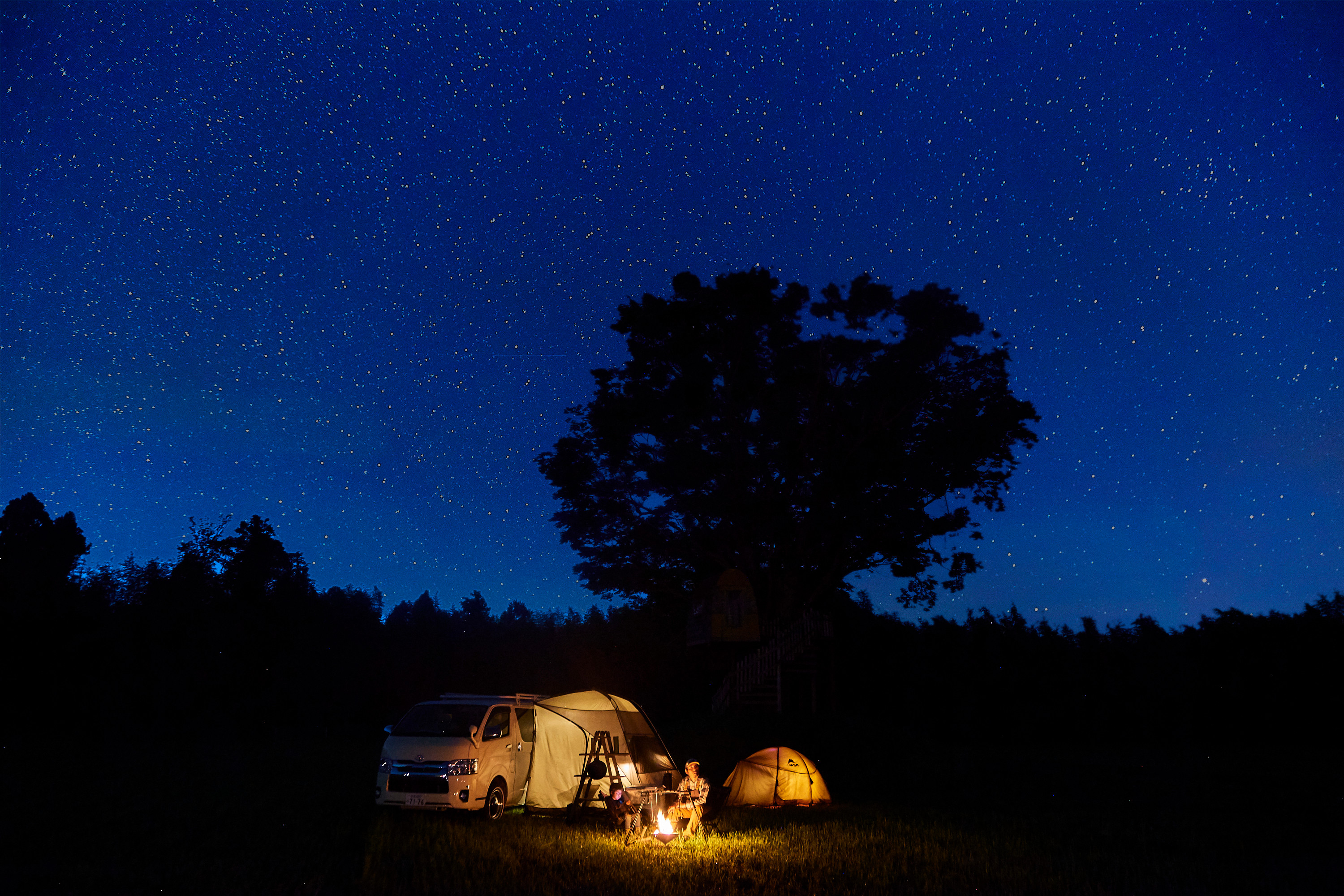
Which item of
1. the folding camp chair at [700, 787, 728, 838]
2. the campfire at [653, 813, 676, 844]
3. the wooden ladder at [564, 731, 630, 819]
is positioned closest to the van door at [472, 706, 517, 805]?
the wooden ladder at [564, 731, 630, 819]

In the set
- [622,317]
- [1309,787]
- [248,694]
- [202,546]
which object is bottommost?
[1309,787]

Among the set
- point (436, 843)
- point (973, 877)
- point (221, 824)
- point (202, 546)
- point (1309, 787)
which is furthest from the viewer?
point (202, 546)

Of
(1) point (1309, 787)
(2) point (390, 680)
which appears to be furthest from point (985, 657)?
(2) point (390, 680)

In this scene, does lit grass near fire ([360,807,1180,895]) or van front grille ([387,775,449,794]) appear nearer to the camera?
lit grass near fire ([360,807,1180,895])

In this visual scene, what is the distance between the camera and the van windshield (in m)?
15.4

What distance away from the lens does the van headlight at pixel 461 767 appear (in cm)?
1448

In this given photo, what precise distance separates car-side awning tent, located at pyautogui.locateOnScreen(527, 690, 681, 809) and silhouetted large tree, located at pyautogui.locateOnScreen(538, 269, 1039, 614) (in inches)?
645

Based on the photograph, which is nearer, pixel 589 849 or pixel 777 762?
pixel 589 849

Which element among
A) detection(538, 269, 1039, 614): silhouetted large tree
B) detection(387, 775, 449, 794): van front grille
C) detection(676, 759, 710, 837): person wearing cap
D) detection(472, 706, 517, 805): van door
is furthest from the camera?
detection(538, 269, 1039, 614): silhouetted large tree

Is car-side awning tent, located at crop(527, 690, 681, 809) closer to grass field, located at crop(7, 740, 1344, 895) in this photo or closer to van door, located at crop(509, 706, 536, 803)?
van door, located at crop(509, 706, 536, 803)

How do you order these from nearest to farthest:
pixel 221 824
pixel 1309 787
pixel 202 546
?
1. pixel 221 824
2. pixel 1309 787
3. pixel 202 546

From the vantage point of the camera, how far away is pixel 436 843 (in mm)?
12023

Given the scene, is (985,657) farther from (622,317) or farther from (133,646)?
(133,646)

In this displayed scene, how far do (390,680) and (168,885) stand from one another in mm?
33626
